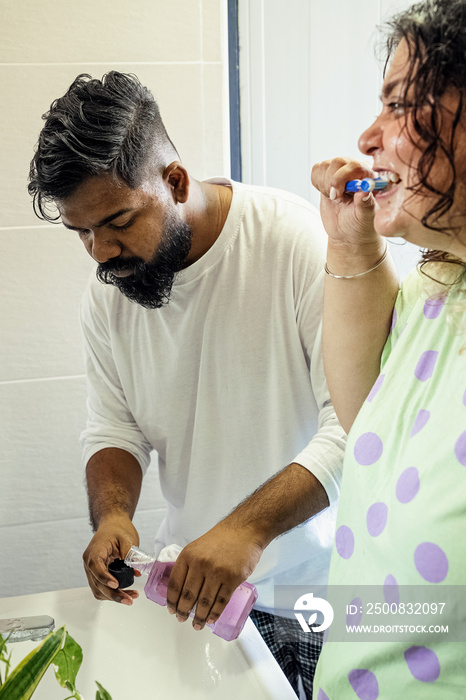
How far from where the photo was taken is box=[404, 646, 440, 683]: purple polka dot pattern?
2.25ft

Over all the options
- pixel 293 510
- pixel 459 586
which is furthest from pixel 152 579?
pixel 459 586

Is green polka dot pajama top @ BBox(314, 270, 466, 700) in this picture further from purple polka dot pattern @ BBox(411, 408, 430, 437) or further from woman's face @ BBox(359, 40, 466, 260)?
woman's face @ BBox(359, 40, 466, 260)

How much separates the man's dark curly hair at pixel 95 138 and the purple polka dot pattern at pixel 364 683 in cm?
80

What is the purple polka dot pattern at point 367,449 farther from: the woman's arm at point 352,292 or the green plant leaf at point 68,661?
the green plant leaf at point 68,661

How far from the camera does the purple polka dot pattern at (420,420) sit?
2.46ft

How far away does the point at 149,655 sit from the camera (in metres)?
1.09

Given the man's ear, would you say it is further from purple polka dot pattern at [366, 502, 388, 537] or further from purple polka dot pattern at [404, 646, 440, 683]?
purple polka dot pattern at [404, 646, 440, 683]

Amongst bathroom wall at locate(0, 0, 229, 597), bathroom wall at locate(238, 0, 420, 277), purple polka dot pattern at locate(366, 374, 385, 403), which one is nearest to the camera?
purple polka dot pattern at locate(366, 374, 385, 403)

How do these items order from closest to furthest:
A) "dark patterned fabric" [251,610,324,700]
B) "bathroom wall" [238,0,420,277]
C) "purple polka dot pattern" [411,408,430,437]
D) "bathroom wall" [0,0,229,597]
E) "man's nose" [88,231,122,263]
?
"purple polka dot pattern" [411,408,430,437], "man's nose" [88,231,122,263], "dark patterned fabric" [251,610,324,700], "bathroom wall" [0,0,229,597], "bathroom wall" [238,0,420,277]

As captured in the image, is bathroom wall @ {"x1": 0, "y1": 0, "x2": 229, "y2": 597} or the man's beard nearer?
the man's beard

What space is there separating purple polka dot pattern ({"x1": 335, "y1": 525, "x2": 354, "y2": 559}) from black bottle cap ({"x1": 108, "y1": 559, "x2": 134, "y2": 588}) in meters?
0.38

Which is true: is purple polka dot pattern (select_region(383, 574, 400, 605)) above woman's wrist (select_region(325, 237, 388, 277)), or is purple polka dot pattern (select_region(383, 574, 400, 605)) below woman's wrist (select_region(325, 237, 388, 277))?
below

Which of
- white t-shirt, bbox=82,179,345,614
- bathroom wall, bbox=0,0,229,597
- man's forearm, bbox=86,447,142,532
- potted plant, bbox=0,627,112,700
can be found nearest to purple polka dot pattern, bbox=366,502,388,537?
potted plant, bbox=0,627,112,700

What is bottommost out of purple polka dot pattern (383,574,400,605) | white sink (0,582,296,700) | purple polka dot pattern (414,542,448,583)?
white sink (0,582,296,700)
